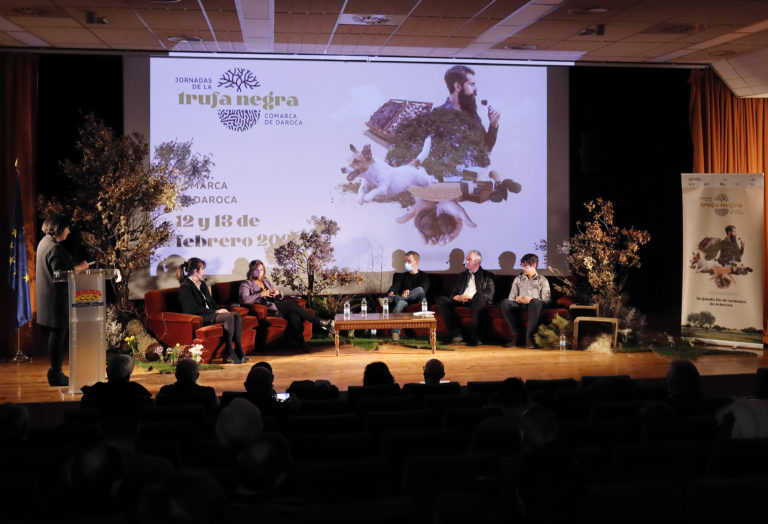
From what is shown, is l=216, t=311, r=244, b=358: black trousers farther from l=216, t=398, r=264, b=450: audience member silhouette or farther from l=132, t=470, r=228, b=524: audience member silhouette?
l=132, t=470, r=228, b=524: audience member silhouette

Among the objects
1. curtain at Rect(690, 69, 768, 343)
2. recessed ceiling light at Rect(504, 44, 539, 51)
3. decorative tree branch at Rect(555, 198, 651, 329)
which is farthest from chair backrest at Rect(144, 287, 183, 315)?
curtain at Rect(690, 69, 768, 343)

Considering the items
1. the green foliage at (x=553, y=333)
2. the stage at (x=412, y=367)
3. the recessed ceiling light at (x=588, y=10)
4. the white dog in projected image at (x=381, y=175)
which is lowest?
the stage at (x=412, y=367)

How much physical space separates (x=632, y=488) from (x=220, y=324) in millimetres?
6276

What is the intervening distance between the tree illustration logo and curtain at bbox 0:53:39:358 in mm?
2135

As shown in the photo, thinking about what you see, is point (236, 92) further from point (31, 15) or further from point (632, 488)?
point (632, 488)

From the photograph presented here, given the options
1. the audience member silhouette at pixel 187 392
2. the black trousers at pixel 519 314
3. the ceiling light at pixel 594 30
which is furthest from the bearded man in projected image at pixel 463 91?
the audience member silhouette at pixel 187 392

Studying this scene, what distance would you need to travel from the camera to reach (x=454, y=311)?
30.5ft

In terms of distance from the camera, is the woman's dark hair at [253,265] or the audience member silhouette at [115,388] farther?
the woman's dark hair at [253,265]

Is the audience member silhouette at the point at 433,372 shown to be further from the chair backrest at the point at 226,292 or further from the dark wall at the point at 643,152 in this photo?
the dark wall at the point at 643,152

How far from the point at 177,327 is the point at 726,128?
7329mm

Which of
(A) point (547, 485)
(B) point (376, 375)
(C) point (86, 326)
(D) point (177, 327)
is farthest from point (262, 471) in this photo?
(D) point (177, 327)

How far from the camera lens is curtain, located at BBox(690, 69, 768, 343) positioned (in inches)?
396

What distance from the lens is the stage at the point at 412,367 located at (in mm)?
6746

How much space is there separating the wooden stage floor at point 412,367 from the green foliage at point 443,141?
8.50ft
